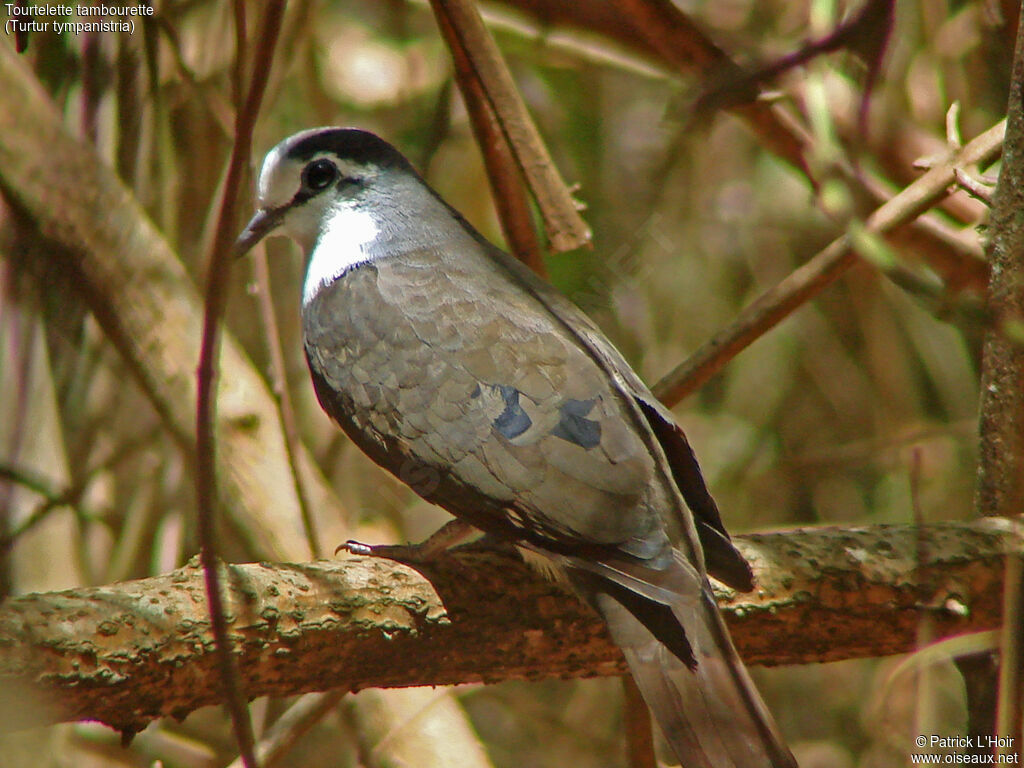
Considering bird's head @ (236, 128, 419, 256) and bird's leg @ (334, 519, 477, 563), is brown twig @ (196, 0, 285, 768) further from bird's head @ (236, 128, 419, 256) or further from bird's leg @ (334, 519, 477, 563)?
bird's head @ (236, 128, 419, 256)

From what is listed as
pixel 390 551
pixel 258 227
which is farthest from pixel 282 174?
pixel 390 551

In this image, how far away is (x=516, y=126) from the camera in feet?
8.17

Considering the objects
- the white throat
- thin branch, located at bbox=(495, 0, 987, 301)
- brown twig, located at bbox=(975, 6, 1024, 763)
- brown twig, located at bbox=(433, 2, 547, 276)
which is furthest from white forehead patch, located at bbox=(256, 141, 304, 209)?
brown twig, located at bbox=(975, 6, 1024, 763)

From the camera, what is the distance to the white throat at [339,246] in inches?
115

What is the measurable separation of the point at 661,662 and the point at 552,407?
1.97 feet

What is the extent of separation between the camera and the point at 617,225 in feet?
13.2

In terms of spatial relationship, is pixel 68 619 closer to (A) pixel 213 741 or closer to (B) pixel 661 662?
(B) pixel 661 662

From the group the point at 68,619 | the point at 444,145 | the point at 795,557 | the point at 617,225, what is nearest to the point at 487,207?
the point at 444,145

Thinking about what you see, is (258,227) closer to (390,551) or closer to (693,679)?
(390,551)

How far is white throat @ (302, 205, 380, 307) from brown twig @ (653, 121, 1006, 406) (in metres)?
0.96

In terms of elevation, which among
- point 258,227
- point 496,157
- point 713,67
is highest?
point 713,67

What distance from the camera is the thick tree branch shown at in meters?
1.66

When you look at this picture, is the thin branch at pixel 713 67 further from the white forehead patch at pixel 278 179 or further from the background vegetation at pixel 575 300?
the white forehead patch at pixel 278 179

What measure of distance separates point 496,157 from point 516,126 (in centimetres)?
22
